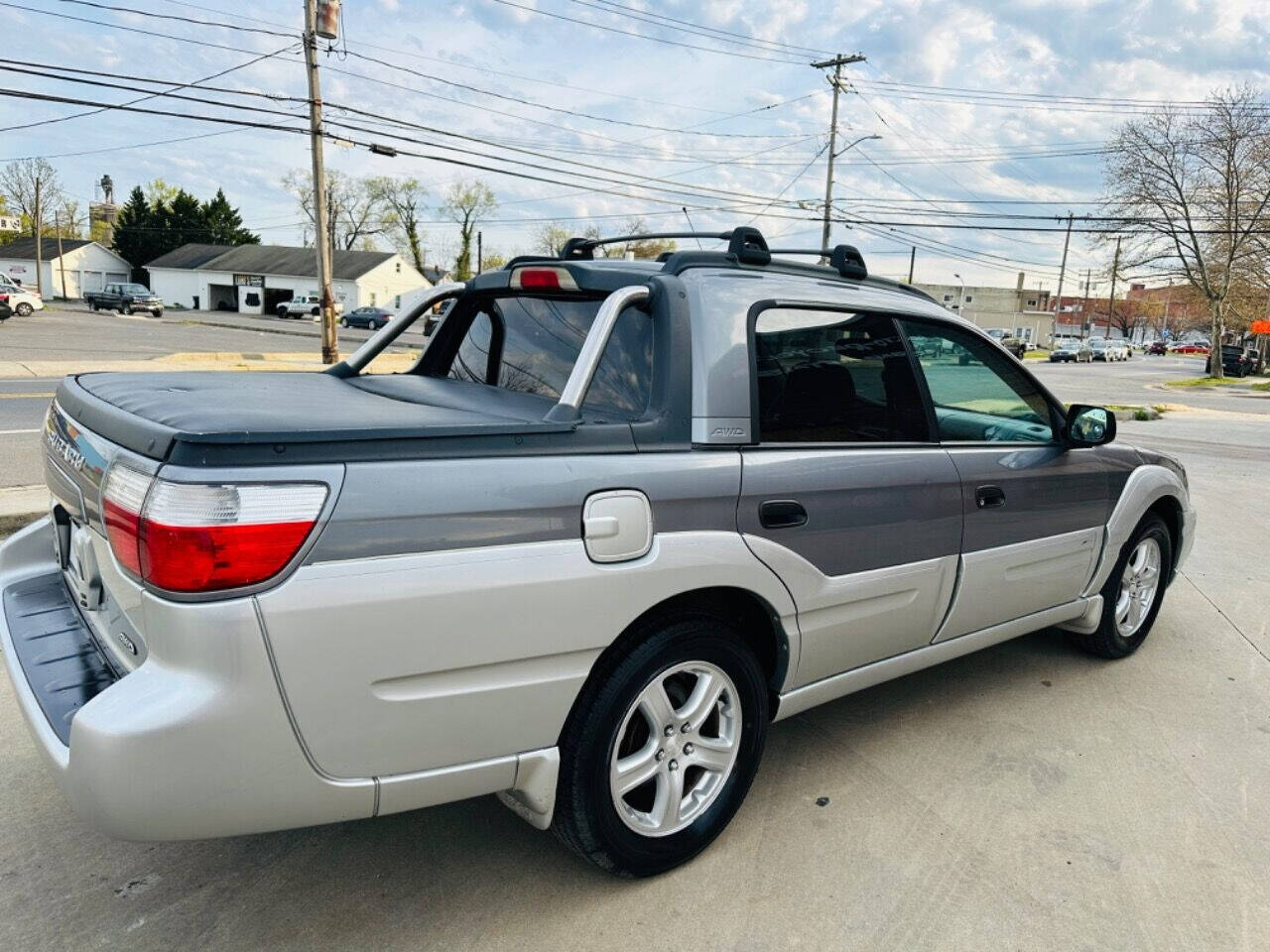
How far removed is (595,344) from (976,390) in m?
1.84

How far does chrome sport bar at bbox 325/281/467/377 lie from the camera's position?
3.60 m

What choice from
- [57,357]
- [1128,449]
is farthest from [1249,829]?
[57,357]

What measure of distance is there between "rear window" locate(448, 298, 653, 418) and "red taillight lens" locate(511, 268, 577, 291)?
0.06 m

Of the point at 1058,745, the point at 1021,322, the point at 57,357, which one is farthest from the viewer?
the point at 1021,322

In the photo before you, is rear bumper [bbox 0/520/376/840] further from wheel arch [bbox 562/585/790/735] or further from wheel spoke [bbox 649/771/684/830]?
wheel spoke [bbox 649/771/684/830]

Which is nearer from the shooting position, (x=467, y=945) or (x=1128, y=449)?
(x=467, y=945)

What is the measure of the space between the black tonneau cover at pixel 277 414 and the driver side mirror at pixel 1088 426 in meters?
2.27

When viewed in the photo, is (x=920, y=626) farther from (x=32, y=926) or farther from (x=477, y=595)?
(x=32, y=926)

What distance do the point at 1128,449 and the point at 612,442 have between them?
117 inches

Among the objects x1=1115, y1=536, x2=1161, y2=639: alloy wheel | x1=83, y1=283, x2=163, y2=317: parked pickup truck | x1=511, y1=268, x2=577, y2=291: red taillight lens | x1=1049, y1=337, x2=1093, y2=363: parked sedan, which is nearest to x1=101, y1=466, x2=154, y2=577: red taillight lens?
x1=511, y1=268, x2=577, y2=291: red taillight lens

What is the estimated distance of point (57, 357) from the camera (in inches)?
845

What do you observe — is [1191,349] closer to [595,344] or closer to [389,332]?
[389,332]

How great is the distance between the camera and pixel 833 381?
300cm

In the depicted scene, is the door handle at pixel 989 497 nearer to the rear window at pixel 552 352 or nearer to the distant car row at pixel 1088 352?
the rear window at pixel 552 352
